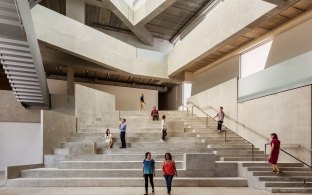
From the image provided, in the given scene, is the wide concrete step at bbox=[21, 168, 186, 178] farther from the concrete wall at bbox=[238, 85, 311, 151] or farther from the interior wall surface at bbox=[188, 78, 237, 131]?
the interior wall surface at bbox=[188, 78, 237, 131]

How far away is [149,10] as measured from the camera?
814 inches

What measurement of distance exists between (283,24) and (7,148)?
48.3 feet

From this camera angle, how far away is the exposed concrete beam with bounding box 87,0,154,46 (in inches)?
801

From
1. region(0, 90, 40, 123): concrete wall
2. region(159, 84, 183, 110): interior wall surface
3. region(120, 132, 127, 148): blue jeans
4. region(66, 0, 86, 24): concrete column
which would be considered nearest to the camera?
region(120, 132, 127, 148): blue jeans

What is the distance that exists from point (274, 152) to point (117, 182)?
5.73 metres

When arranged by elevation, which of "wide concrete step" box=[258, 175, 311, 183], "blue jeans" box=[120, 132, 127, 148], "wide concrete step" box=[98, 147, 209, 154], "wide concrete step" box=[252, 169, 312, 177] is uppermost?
"blue jeans" box=[120, 132, 127, 148]

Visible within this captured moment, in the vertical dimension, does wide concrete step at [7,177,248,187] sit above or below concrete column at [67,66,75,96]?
below

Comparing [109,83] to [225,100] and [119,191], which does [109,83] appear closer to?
[225,100]

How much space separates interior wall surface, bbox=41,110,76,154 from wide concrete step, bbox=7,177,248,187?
360 cm

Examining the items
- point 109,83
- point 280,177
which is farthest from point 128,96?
point 280,177

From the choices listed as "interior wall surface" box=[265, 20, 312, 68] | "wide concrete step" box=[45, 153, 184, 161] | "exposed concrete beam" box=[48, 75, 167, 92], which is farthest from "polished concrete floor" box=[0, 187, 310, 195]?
"exposed concrete beam" box=[48, 75, 167, 92]

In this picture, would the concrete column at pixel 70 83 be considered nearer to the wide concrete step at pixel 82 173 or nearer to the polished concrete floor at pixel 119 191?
the wide concrete step at pixel 82 173

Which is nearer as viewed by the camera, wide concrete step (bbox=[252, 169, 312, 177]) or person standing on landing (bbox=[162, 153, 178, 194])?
person standing on landing (bbox=[162, 153, 178, 194])

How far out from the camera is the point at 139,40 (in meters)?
29.3
